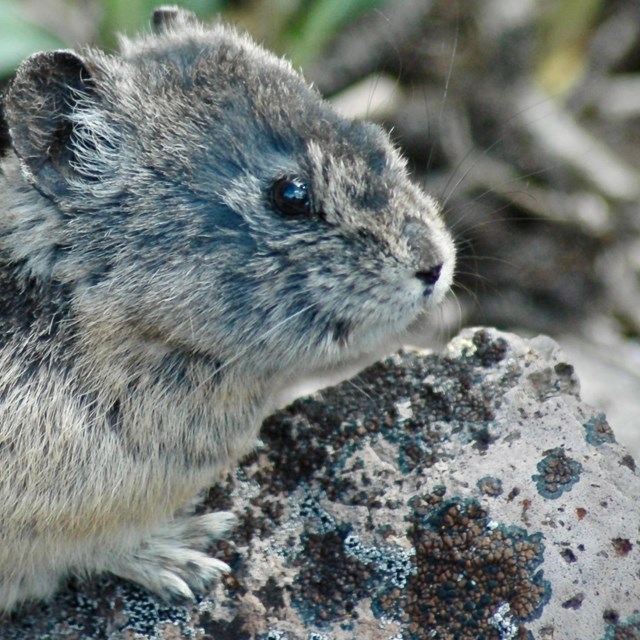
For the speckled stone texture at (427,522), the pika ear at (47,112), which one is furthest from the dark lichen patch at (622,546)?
the pika ear at (47,112)

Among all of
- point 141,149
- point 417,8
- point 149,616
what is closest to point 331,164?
point 141,149

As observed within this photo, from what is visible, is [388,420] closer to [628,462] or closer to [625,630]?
[628,462]

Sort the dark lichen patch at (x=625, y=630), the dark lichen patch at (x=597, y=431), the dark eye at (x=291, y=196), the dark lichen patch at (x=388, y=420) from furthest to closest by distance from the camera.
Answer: the dark lichen patch at (x=388, y=420), the dark lichen patch at (x=597, y=431), the dark eye at (x=291, y=196), the dark lichen patch at (x=625, y=630)

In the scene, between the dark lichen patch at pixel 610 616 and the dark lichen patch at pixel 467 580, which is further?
the dark lichen patch at pixel 467 580

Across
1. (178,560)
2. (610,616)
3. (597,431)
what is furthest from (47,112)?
(610,616)

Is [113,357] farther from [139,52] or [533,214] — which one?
[533,214]

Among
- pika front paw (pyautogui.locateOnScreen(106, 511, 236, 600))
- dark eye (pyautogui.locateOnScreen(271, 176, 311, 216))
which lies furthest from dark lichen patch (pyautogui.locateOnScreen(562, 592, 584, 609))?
dark eye (pyautogui.locateOnScreen(271, 176, 311, 216))

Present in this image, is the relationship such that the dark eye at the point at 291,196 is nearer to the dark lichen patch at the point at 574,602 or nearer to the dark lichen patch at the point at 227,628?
the dark lichen patch at the point at 227,628
